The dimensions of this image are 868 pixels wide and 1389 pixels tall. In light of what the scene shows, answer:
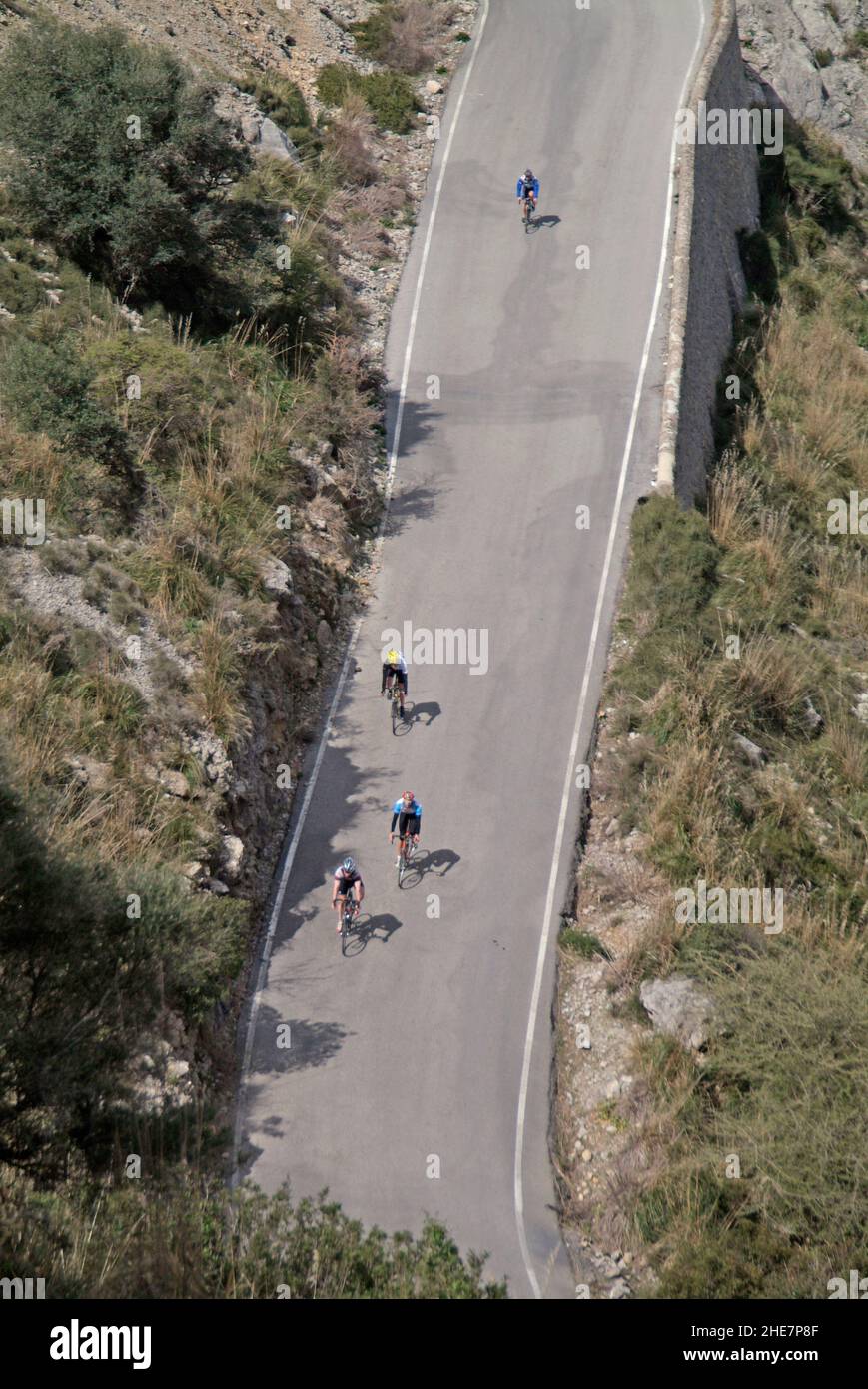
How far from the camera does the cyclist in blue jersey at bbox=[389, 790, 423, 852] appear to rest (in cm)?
2127

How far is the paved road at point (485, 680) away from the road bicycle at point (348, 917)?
0.27m

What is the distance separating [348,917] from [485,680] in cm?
651

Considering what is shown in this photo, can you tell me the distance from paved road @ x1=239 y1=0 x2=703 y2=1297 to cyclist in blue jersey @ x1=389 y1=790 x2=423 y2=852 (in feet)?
3.32

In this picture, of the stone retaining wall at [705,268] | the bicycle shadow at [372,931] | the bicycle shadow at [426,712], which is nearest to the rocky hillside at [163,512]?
the bicycle shadow at [372,931]

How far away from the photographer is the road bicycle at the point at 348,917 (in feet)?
67.7

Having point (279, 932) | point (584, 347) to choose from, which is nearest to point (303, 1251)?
point (279, 932)

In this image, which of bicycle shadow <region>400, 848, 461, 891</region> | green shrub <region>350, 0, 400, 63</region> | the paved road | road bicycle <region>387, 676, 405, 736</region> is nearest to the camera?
the paved road

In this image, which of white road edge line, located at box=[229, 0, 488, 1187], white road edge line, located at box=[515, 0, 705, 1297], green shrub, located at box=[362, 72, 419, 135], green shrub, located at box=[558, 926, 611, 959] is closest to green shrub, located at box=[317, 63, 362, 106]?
green shrub, located at box=[362, 72, 419, 135]

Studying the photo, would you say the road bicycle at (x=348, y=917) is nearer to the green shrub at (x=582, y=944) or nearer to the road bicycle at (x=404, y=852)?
the road bicycle at (x=404, y=852)

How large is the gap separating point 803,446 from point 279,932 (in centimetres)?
2010

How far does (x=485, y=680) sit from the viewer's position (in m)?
25.7

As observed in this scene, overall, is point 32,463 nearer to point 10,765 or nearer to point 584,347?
point 10,765

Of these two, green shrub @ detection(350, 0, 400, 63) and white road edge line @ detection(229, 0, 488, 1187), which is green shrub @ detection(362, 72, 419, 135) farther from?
green shrub @ detection(350, 0, 400, 63)

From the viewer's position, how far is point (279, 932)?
2108cm
